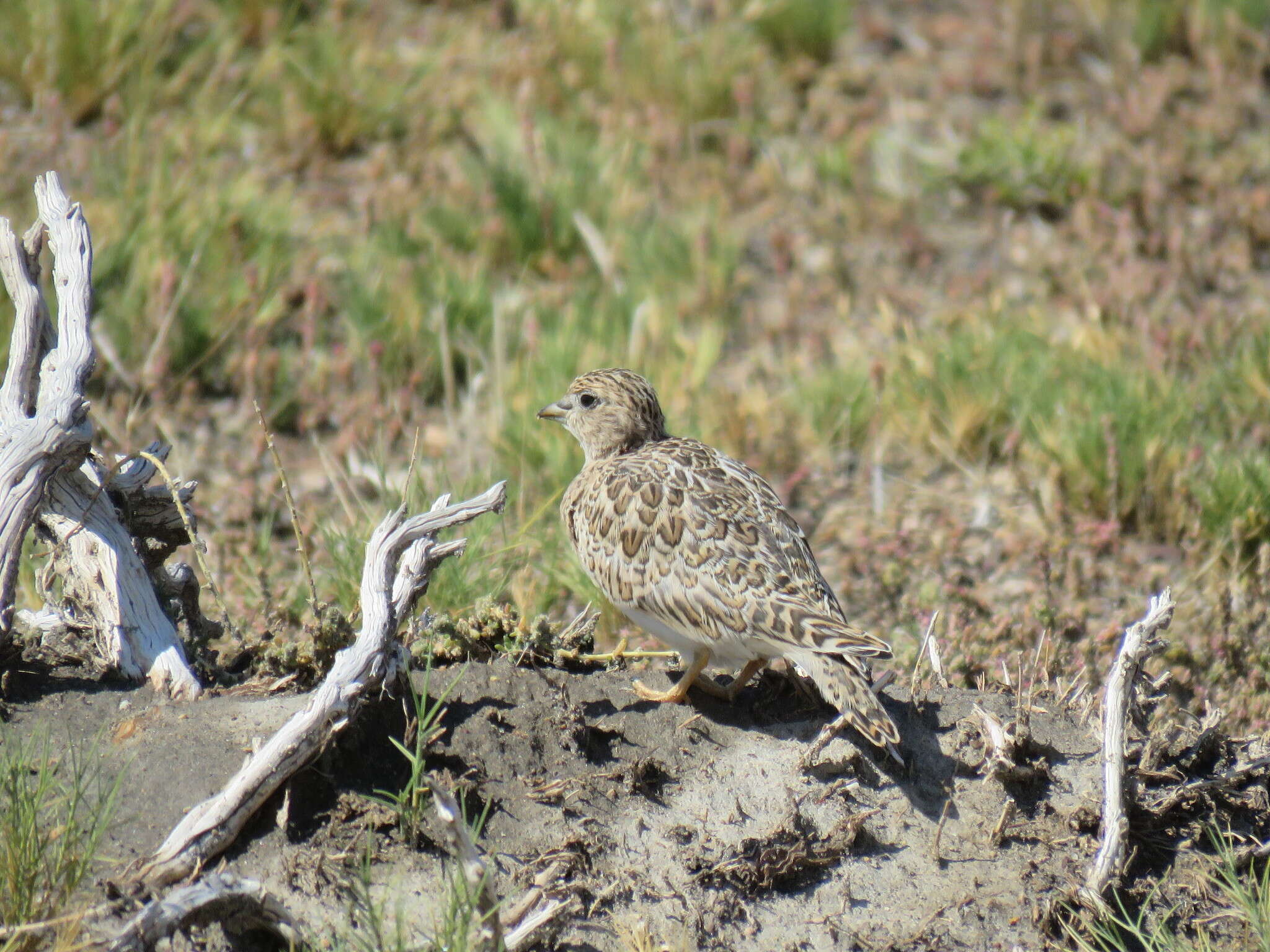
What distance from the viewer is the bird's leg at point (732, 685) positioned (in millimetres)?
4984

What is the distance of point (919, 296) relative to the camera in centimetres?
881

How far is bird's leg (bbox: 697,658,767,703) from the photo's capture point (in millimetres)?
4984

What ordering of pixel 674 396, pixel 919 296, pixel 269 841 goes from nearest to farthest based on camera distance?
pixel 269 841
pixel 674 396
pixel 919 296

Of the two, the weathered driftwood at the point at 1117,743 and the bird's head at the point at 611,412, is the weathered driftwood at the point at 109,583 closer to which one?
the bird's head at the point at 611,412

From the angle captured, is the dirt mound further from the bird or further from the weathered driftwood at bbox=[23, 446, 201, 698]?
the bird

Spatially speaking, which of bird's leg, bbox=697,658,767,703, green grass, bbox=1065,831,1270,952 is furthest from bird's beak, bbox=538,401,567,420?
green grass, bbox=1065,831,1270,952

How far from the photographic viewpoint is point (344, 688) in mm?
4039

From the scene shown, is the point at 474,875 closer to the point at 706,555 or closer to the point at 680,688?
the point at 680,688

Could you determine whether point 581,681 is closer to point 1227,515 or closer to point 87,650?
point 87,650

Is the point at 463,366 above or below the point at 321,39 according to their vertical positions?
below

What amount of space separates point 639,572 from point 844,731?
3.02ft

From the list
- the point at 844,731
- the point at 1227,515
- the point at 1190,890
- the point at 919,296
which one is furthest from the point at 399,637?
the point at 919,296

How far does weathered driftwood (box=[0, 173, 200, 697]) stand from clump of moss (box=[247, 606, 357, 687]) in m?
0.28

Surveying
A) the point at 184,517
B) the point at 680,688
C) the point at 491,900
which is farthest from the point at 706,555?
the point at 184,517
